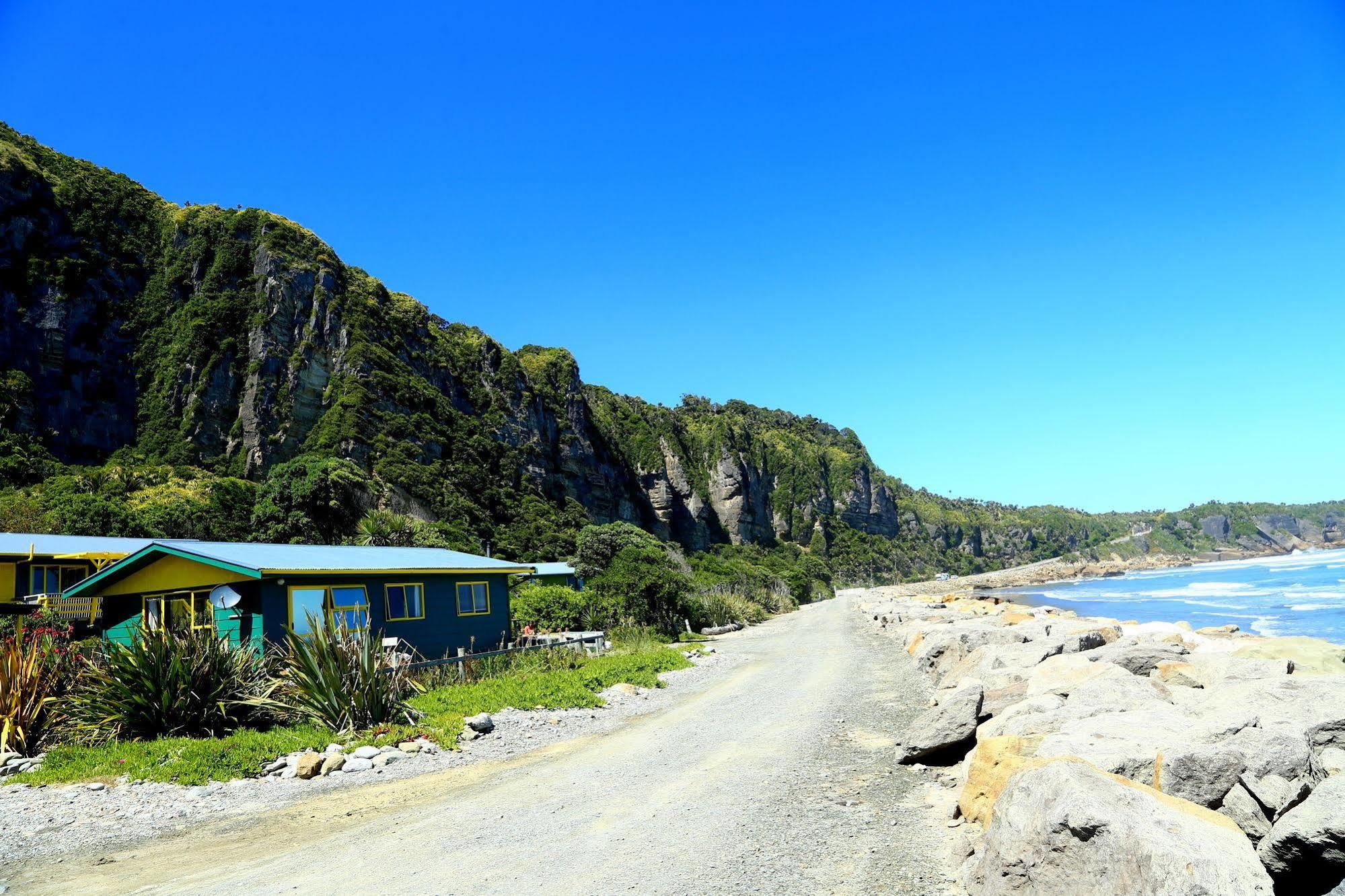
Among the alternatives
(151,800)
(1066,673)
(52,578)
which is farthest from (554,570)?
(1066,673)

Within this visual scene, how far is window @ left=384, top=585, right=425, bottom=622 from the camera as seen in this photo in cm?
2017

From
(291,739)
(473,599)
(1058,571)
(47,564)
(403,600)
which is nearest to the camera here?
(291,739)

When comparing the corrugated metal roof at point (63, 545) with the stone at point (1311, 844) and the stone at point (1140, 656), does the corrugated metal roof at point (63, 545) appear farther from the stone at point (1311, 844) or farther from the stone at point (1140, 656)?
the stone at point (1311, 844)

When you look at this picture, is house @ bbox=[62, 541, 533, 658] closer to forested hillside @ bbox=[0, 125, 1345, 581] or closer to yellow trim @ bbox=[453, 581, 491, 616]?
yellow trim @ bbox=[453, 581, 491, 616]

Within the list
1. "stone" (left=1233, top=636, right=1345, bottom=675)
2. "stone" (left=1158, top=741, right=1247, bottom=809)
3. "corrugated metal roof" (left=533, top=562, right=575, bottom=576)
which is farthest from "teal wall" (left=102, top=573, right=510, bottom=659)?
"corrugated metal roof" (left=533, top=562, right=575, bottom=576)

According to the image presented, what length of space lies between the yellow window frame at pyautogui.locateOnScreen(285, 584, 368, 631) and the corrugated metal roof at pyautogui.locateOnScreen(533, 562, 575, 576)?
21.9m

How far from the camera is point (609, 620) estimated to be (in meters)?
30.4

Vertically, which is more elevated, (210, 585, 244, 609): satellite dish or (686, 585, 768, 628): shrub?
(210, 585, 244, 609): satellite dish

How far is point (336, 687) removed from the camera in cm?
1242

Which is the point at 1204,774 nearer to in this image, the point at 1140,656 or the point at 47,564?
the point at 1140,656

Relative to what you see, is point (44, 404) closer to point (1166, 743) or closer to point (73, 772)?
point (73, 772)

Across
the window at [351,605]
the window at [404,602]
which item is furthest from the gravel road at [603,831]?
the window at [404,602]

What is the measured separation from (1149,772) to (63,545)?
31319 mm

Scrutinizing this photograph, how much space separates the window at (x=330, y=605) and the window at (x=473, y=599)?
3.83m
